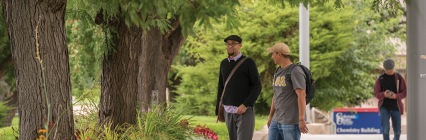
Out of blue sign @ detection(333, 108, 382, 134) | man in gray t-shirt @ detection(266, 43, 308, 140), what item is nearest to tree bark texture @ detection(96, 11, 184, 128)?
man in gray t-shirt @ detection(266, 43, 308, 140)

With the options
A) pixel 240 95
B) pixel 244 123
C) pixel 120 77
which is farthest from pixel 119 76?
pixel 244 123

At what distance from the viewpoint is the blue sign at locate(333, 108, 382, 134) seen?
18766 mm

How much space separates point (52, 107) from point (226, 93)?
6.69 feet

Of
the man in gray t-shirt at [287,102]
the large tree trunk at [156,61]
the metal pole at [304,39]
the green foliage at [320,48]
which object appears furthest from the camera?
the green foliage at [320,48]

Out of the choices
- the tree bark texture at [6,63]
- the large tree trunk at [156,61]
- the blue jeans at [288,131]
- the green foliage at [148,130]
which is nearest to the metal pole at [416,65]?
the blue jeans at [288,131]

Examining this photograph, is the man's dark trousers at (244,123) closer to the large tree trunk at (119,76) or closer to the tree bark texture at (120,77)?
the tree bark texture at (120,77)

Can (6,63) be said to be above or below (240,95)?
above

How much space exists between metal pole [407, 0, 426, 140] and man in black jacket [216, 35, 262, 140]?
1.72 m

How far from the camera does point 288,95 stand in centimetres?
459

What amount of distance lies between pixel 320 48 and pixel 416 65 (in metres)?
13.6

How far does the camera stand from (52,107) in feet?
14.8

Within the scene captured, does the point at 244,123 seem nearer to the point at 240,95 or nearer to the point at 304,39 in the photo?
the point at 240,95

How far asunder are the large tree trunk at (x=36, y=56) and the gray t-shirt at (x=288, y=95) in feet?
7.53

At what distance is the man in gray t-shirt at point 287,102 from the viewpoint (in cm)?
444
